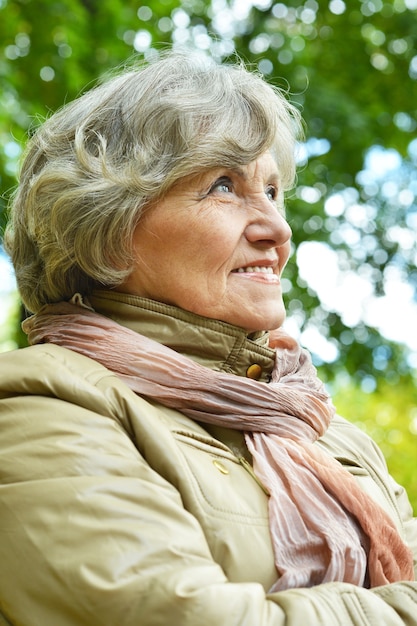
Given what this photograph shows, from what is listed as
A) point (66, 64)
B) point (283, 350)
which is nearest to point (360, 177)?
point (66, 64)

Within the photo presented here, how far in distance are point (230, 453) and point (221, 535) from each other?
27cm

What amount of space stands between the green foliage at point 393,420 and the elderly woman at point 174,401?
15.9 feet

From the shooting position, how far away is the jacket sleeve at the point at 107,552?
Answer: 1.78 metres

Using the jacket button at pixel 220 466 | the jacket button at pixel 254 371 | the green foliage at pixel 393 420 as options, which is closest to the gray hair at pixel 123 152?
the jacket button at pixel 254 371

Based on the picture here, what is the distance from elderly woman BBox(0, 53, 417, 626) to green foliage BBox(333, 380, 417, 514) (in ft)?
15.9

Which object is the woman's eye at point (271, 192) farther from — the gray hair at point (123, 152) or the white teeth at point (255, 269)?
the white teeth at point (255, 269)

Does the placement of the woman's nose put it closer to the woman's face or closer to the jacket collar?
the woman's face

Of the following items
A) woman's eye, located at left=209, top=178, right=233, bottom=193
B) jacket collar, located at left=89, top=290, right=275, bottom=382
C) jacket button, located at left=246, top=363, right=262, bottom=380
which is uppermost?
woman's eye, located at left=209, top=178, right=233, bottom=193

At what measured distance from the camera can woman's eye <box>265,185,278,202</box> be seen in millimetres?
2720

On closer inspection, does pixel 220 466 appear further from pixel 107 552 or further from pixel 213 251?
pixel 213 251

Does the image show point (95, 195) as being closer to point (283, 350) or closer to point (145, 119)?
point (145, 119)

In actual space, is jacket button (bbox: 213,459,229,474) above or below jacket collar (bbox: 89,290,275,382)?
below

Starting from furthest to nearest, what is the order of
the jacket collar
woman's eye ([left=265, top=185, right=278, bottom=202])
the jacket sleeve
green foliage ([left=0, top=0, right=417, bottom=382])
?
1. green foliage ([left=0, top=0, right=417, bottom=382])
2. woman's eye ([left=265, top=185, right=278, bottom=202])
3. the jacket collar
4. the jacket sleeve

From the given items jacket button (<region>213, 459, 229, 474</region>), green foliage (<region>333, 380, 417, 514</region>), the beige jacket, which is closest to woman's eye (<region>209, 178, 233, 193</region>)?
the beige jacket
